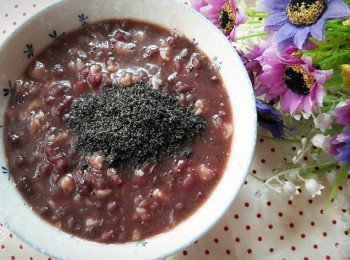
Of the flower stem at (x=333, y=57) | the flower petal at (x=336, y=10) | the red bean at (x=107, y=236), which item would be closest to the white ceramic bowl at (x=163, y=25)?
the red bean at (x=107, y=236)

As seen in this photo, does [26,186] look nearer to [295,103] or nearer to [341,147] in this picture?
[295,103]

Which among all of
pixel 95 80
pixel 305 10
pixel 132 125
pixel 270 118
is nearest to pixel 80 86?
pixel 95 80

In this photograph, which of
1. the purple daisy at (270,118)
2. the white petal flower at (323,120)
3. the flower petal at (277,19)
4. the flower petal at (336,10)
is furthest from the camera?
the purple daisy at (270,118)

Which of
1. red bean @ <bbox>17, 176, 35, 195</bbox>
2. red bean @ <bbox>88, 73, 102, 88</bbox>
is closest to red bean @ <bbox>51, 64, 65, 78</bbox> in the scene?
red bean @ <bbox>88, 73, 102, 88</bbox>

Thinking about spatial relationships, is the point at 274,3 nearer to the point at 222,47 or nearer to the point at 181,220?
the point at 222,47

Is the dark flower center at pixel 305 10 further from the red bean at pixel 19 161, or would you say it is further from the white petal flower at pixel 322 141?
the red bean at pixel 19 161
